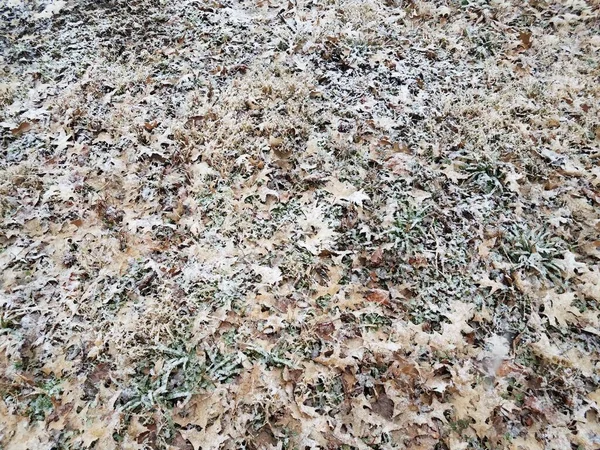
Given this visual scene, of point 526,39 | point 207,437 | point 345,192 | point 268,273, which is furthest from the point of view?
point 526,39

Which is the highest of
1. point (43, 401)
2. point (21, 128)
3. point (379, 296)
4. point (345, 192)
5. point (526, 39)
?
point (526, 39)

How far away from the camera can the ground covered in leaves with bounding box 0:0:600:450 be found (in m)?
2.97

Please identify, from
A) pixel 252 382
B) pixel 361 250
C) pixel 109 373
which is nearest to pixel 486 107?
pixel 361 250

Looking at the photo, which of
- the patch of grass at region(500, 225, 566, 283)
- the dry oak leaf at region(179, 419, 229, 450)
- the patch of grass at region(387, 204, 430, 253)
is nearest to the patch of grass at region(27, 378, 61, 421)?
the dry oak leaf at region(179, 419, 229, 450)

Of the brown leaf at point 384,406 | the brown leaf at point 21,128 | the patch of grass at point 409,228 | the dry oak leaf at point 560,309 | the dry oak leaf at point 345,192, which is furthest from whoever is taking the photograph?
the brown leaf at point 21,128

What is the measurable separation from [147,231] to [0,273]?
4.26 feet

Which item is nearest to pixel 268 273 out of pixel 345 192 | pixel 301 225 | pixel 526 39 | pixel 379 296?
pixel 301 225

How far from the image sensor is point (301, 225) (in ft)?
13.0

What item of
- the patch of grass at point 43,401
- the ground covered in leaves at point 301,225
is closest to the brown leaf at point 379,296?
the ground covered in leaves at point 301,225

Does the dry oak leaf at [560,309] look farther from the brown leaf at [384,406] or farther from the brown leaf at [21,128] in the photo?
the brown leaf at [21,128]

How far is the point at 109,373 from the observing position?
10.3 feet

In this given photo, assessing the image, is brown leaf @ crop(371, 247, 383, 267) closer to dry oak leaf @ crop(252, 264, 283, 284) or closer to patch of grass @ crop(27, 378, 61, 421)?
dry oak leaf @ crop(252, 264, 283, 284)

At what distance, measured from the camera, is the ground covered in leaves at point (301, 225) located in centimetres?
297

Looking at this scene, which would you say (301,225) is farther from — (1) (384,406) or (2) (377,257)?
(1) (384,406)
